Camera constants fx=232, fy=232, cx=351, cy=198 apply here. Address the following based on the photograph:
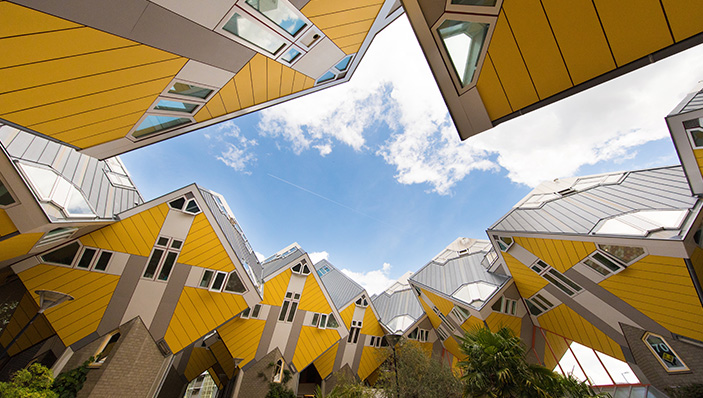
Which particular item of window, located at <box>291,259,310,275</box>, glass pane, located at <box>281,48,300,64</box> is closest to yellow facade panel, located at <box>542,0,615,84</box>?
glass pane, located at <box>281,48,300,64</box>

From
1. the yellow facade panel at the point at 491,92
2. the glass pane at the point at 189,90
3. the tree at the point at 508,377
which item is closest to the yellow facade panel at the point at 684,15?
the yellow facade panel at the point at 491,92

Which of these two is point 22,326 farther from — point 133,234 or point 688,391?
point 688,391

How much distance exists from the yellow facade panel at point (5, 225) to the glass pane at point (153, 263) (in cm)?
520

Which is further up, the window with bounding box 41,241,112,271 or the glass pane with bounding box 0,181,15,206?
the glass pane with bounding box 0,181,15,206

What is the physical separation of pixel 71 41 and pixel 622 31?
6.91 m

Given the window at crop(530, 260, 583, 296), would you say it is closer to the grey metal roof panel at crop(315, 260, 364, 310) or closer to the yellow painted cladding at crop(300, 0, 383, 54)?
the grey metal roof panel at crop(315, 260, 364, 310)

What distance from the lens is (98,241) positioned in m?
10.5

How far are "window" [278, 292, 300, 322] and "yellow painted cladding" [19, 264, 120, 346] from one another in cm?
919

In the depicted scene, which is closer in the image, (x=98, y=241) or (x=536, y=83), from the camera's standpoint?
(x=536, y=83)

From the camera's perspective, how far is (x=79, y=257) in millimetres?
10117

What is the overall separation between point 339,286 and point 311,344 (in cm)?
707

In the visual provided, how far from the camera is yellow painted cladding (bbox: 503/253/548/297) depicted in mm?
14414

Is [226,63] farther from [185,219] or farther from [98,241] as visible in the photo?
[98,241]

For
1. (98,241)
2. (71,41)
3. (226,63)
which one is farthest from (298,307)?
(71,41)
